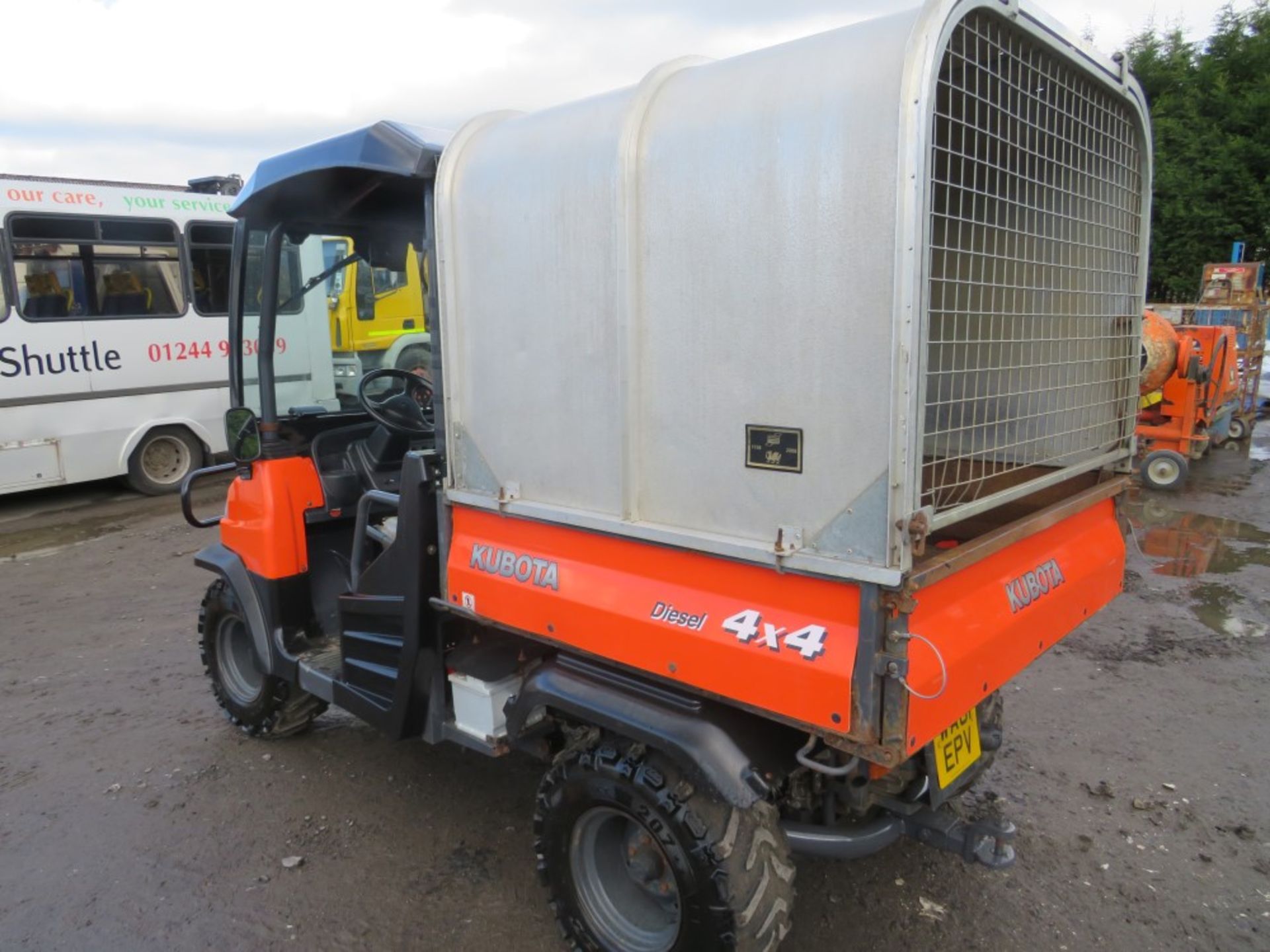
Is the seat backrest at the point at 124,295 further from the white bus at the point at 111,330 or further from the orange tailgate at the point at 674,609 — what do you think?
the orange tailgate at the point at 674,609

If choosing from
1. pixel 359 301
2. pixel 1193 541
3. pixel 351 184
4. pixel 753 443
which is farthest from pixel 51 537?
pixel 1193 541

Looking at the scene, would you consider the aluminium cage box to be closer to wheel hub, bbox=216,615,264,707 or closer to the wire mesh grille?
the wire mesh grille

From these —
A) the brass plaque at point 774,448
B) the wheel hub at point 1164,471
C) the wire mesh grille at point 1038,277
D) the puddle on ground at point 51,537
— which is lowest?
the puddle on ground at point 51,537

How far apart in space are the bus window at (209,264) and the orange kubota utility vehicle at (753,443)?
24.0 ft

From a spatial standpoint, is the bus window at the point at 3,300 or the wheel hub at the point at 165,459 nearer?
the bus window at the point at 3,300

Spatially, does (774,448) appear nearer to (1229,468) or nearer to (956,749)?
(956,749)

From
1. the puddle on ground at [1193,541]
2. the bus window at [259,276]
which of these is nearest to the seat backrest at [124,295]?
the bus window at [259,276]

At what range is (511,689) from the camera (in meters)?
2.88

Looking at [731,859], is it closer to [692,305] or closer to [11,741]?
[692,305]

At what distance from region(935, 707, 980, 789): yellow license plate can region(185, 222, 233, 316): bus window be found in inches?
364

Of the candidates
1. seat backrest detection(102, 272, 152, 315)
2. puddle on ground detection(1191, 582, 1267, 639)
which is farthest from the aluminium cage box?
seat backrest detection(102, 272, 152, 315)

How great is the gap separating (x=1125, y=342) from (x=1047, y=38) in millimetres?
1187

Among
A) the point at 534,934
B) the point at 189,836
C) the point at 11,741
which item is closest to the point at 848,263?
the point at 534,934

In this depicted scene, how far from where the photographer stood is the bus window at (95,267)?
8539 mm
